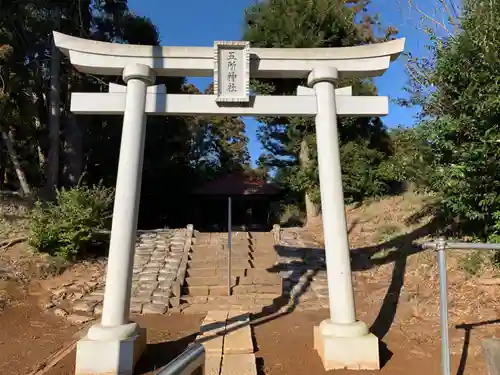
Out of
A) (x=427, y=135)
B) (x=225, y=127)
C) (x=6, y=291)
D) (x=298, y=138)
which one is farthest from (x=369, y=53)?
(x=225, y=127)

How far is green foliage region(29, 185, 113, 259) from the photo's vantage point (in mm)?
9477

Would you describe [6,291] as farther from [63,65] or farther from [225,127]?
[225,127]

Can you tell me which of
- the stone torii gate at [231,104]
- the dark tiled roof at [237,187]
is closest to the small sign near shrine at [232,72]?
the stone torii gate at [231,104]

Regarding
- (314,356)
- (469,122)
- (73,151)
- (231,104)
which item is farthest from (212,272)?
(73,151)

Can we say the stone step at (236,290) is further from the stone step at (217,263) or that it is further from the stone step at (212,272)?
the stone step at (217,263)

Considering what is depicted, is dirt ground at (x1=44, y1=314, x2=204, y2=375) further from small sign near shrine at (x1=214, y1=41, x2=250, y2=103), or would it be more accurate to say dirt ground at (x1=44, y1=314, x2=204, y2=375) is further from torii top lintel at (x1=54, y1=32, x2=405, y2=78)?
torii top lintel at (x1=54, y1=32, x2=405, y2=78)

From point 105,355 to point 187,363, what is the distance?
3772 mm

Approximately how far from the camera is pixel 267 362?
16.8 feet

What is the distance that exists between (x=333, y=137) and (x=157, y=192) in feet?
45.3

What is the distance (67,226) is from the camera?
31.3 ft

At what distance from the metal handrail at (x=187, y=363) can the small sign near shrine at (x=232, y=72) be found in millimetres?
4412

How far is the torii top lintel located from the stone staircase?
4256mm

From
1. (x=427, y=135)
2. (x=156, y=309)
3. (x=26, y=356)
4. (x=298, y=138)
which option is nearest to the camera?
(x=26, y=356)

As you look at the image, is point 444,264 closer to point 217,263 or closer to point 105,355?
point 105,355
